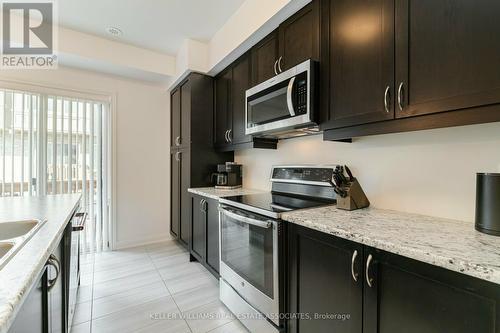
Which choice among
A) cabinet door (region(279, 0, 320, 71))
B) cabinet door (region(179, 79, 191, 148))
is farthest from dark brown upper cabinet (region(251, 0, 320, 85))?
cabinet door (region(179, 79, 191, 148))

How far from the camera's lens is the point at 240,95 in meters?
2.38

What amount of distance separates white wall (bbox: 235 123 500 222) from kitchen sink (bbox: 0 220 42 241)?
190cm

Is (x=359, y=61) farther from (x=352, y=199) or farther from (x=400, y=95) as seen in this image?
(x=352, y=199)

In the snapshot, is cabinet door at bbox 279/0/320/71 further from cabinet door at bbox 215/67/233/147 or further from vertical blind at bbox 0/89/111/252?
vertical blind at bbox 0/89/111/252

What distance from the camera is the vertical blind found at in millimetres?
2564

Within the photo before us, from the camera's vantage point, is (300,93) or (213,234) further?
(213,234)

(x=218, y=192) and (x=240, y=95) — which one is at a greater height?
(x=240, y=95)

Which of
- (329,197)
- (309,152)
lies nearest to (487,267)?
(329,197)

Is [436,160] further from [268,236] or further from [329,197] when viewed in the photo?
[268,236]

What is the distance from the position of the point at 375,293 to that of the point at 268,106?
55.5 inches

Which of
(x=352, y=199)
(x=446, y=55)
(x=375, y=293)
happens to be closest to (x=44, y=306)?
(x=375, y=293)

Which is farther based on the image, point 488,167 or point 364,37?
point 364,37

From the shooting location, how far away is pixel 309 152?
2.01 meters

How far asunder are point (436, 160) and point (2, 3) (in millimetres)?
3577
